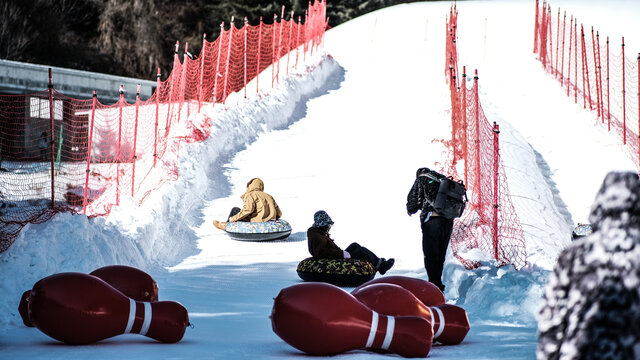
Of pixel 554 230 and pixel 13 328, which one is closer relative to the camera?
pixel 13 328

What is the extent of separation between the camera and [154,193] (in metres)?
12.0

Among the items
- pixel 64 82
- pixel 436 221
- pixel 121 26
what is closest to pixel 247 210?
pixel 436 221

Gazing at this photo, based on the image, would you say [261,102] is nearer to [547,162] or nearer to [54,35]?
[547,162]

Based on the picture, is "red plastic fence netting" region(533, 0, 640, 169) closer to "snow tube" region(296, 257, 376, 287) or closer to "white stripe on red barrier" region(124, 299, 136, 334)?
"snow tube" region(296, 257, 376, 287)

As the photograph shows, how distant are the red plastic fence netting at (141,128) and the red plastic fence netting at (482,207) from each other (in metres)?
5.44

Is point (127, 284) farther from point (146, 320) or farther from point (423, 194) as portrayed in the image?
point (423, 194)

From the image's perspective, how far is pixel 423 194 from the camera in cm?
752

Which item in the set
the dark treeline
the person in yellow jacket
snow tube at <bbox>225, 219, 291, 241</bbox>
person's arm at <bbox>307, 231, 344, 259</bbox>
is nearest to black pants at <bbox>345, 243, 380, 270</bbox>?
person's arm at <bbox>307, 231, 344, 259</bbox>

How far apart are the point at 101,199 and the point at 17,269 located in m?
9.05

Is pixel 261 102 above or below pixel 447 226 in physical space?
above

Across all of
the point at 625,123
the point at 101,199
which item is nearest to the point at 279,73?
the point at 101,199

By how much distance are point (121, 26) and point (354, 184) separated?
101 ft

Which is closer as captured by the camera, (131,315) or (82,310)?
(82,310)

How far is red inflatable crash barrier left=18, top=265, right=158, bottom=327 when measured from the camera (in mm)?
5438
